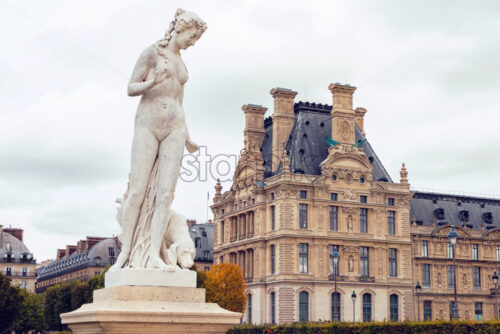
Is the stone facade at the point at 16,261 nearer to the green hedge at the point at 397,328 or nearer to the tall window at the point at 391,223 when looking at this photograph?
the tall window at the point at 391,223

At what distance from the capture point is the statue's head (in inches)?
401

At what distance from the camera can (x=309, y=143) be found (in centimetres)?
7631

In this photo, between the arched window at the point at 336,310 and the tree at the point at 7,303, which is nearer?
the tree at the point at 7,303

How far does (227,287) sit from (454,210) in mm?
31324

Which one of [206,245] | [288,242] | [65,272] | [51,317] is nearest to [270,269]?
[288,242]

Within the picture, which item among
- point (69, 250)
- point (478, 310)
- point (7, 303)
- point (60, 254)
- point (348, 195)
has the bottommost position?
point (478, 310)

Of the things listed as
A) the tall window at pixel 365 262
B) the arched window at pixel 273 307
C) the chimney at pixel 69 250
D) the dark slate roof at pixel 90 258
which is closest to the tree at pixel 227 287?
the arched window at pixel 273 307

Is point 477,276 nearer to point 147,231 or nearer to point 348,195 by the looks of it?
point 348,195

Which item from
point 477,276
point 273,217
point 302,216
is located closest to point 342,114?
point 302,216

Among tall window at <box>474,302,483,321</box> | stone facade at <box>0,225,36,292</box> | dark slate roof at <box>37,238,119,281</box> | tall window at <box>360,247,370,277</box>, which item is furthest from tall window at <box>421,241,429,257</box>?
stone facade at <box>0,225,36,292</box>

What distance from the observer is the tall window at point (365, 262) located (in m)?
73.1

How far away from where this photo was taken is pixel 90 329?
9039 mm

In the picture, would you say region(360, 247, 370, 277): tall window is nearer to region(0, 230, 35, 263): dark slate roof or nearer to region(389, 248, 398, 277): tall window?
region(389, 248, 398, 277): tall window

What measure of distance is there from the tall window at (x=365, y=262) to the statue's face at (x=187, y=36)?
6472cm
